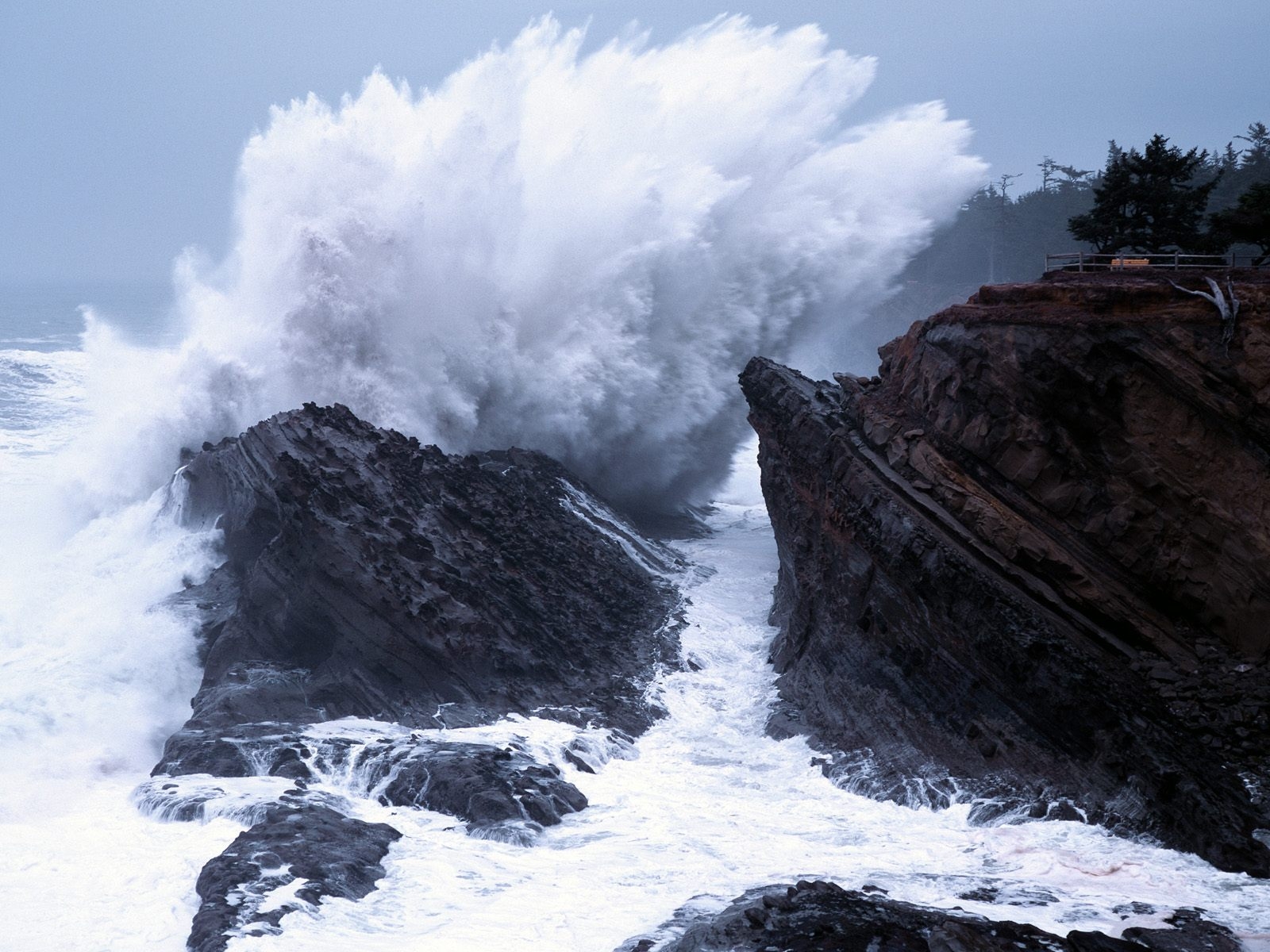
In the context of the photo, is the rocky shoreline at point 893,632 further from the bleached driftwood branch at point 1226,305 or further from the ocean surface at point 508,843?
the ocean surface at point 508,843

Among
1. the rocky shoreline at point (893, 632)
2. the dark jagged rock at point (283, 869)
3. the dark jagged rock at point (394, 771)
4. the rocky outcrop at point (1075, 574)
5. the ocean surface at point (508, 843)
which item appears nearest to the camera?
the dark jagged rock at point (283, 869)

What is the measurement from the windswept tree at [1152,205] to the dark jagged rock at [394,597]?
37.7 ft

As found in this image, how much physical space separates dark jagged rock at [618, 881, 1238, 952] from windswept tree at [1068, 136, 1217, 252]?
14.0 m

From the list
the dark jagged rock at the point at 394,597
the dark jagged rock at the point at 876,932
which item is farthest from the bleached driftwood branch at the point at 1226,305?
the dark jagged rock at the point at 394,597

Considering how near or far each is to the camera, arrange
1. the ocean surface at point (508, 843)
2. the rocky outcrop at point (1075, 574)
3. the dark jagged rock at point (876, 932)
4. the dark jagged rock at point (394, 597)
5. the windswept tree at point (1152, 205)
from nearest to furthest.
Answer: the dark jagged rock at point (876, 932) → the ocean surface at point (508, 843) → the rocky outcrop at point (1075, 574) → the dark jagged rock at point (394, 597) → the windswept tree at point (1152, 205)

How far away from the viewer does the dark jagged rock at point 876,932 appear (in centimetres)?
1020

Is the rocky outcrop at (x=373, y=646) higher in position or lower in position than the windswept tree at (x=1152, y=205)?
lower

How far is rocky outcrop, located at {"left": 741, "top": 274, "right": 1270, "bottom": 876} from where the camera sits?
13.6 m

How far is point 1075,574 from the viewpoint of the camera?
1512 centimetres

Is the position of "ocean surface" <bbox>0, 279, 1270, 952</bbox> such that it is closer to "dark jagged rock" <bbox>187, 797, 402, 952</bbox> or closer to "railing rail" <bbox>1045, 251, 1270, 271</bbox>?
"dark jagged rock" <bbox>187, 797, 402, 952</bbox>

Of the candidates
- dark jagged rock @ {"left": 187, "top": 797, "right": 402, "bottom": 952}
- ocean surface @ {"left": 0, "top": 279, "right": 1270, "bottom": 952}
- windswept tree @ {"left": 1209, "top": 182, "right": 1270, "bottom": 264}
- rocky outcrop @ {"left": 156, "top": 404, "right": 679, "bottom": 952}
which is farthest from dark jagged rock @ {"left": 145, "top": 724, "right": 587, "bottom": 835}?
windswept tree @ {"left": 1209, "top": 182, "right": 1270, "bottom": 264}

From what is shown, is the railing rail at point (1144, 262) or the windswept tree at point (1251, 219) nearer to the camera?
the railing rail at point (1144, 262)

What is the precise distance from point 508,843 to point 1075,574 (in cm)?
838

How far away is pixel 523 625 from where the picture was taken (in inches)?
762
